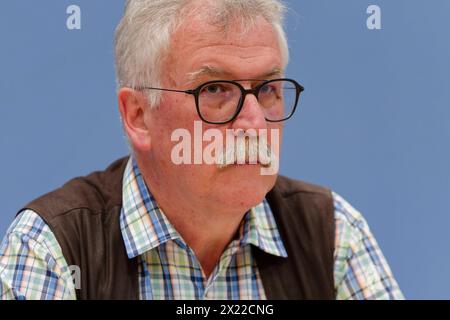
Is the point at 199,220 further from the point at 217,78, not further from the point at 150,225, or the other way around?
the point at 217,78

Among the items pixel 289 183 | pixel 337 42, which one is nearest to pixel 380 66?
pixel 337 42

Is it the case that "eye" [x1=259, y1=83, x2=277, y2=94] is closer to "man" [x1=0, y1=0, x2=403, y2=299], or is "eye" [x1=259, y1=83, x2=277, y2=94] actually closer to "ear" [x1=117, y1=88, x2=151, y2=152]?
"man" [x1=0, y1=0, x2=403, y2=299]

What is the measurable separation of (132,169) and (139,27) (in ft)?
1.26

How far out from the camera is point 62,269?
162cm

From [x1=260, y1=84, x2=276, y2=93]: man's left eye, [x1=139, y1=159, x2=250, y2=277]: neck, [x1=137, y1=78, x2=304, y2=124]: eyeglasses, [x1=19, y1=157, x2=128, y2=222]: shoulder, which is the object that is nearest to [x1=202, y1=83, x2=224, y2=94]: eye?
[x1=137, y1=78, x2=304, y2=124]: eyeglasses

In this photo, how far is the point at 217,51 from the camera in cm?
161

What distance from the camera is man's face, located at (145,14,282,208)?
1615mm

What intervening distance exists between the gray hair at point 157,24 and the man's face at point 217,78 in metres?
0.02

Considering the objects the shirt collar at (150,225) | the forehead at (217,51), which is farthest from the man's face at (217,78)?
the shirt collar at (150,225)

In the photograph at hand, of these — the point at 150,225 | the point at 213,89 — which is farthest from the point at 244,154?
the point at 150,225

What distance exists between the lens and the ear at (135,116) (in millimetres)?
1745

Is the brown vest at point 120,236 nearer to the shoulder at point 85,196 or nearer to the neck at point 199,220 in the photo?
the shoulder at point 85,196
